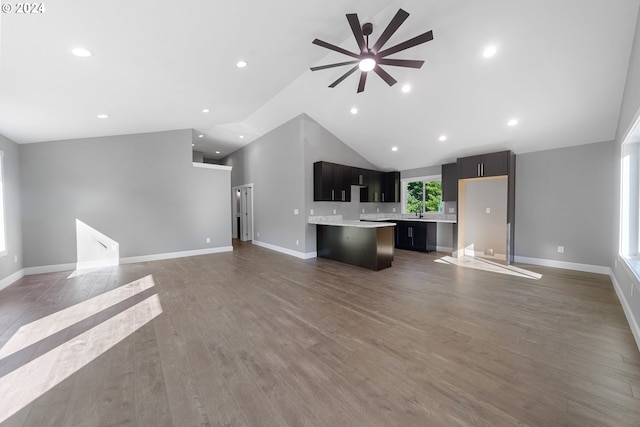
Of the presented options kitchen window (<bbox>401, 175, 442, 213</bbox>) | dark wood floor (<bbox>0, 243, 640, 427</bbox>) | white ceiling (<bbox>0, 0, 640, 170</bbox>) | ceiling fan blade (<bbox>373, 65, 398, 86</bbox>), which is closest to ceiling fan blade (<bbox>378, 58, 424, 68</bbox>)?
ceiling fan blade (<bbox>373, 65, 398, 86</bbox>)

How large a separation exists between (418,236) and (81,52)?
6.93 m

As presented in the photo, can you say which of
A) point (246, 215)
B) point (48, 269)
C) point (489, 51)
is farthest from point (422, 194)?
point (48, 269)

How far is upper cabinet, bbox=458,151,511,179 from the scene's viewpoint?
16.5 ft

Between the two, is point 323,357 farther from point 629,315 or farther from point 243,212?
point 243,212

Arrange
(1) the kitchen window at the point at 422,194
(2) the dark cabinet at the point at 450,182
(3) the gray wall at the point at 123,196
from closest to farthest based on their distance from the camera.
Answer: (3) the gray wall at the point at 123,196 → (2) the dark cabinet at the point at 450,182 → (1) the kitchen window at the point at 422,194

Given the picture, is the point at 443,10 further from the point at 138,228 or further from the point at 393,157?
the point at 138,228

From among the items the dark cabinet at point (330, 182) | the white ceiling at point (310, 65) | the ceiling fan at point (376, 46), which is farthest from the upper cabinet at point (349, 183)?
the ceiling fan at point (376, 46)

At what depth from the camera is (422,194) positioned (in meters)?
7.24

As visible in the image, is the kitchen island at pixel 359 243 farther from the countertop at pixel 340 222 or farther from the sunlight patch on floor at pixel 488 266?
the sunlight patch on floor at pixel 488 266

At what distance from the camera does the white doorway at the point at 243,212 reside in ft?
27.1

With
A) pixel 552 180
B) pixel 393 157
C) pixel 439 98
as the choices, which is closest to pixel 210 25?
pixel 439 98

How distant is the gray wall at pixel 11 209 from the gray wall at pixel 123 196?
0.15 metres

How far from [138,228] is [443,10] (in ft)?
22.1

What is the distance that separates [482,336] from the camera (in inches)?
91.7
